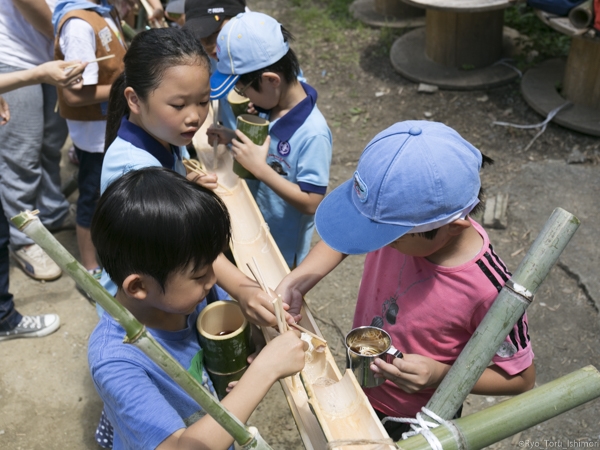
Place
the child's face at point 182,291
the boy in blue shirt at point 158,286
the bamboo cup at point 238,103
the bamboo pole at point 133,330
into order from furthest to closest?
1. the bamboo cup at point 238,103
2. the child's face at point 182,291
3. the boy in blue shirt at point 158,286
4. the bamboo pole at point 133,330

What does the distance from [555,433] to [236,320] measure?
1954 millimetres

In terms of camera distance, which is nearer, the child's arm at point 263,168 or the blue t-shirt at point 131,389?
the blue t-shirt at point 131,389

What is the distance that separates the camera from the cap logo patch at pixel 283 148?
279 cm

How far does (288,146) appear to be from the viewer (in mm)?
2787

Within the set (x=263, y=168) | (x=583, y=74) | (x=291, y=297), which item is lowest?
(x=583, y=74)

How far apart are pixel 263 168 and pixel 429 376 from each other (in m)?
1.25

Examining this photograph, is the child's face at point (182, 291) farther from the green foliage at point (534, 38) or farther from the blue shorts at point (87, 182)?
the green foliage at point (534, 38)

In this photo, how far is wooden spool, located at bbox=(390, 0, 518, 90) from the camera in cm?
617

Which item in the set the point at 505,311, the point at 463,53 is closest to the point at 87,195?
the point at 505,311

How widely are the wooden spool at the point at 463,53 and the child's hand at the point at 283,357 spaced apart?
16.6ft

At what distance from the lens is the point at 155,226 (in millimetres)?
1568

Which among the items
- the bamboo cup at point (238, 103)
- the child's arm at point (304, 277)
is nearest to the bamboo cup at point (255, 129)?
the bamboo cup at point (238, 103)

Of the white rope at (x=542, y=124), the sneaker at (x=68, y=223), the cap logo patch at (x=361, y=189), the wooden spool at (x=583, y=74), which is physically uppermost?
the cap logo patch at (x=361, y=189)

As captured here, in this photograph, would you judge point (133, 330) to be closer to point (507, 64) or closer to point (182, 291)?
point (182, 291)
